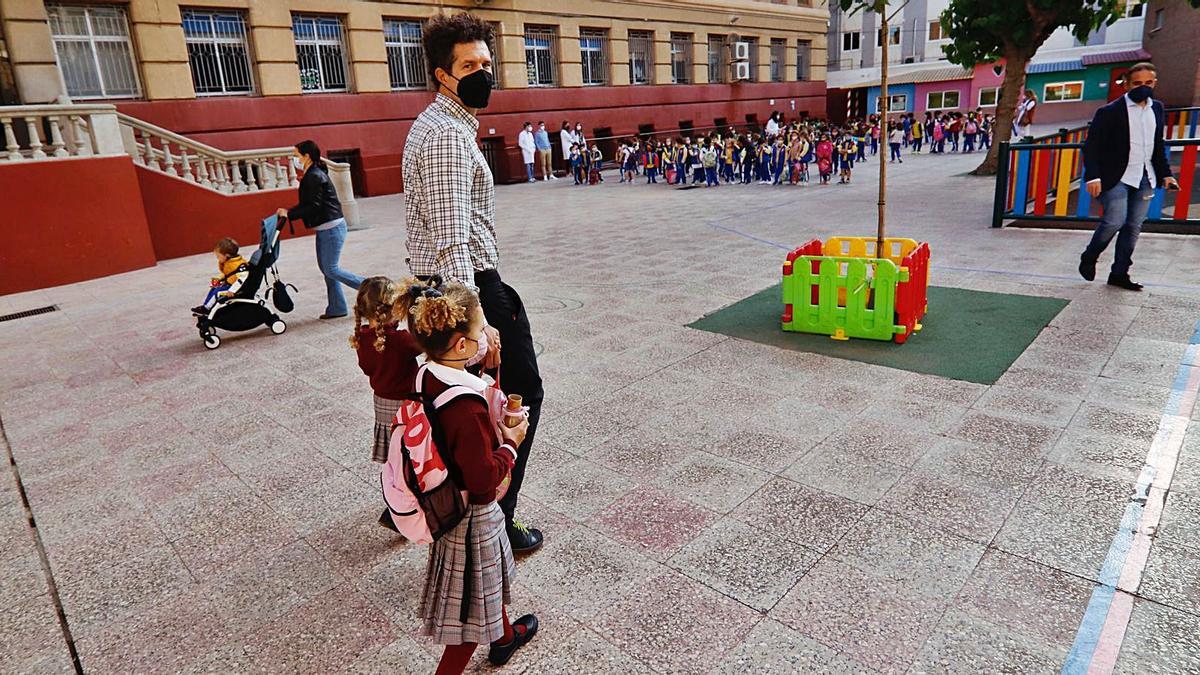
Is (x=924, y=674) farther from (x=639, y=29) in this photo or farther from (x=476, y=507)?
(x=639, y=29)

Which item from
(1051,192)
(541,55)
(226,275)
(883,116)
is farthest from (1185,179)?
(541,55)

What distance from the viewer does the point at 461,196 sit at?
10.1 ft

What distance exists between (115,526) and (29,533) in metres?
0.45

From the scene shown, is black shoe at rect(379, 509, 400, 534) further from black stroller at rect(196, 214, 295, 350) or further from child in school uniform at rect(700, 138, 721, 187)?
child in school uniform at rect(700, 138, 721, 187)

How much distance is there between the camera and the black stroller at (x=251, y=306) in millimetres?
7301

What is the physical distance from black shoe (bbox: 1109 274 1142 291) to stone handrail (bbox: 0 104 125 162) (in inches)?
525

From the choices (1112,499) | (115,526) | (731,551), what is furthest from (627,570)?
(115,526)

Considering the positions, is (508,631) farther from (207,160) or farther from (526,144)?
(526,144)

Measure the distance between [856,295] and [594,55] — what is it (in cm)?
2339

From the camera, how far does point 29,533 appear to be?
396 cm

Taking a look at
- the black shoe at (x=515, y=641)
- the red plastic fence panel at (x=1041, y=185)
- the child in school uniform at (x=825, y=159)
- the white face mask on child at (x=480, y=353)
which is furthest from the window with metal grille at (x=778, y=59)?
the black shoe at (x=515, y=641)

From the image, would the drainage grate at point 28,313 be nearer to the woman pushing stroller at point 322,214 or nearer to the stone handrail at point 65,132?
the stone handrail at point 65,132

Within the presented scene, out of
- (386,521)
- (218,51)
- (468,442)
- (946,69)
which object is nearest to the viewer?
(468,442)

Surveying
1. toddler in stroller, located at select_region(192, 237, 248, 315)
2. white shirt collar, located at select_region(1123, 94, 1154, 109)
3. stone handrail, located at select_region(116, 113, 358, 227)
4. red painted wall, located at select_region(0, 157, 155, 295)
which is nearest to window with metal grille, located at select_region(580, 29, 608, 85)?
stone handrail, located at select_region(116, 113, 358, 227)
